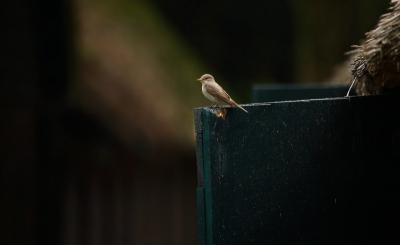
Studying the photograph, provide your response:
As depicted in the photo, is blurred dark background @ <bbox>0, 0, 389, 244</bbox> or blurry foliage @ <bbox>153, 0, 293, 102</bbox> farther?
blurry foliage @ <bbox>153, 0, 293, 102</bbox>

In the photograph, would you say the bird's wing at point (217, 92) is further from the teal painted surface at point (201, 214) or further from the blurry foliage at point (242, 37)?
the blurry foliage at point (242, 37)

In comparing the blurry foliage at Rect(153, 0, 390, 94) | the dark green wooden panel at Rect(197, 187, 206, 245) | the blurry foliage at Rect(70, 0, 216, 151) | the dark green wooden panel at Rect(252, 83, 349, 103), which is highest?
the blurry foliage at Rect(153, 0, 390, 94)

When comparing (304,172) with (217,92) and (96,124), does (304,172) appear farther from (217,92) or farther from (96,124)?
(96,124)

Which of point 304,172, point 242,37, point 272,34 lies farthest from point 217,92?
point 272,34

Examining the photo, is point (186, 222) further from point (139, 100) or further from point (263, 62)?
point (263, 62)

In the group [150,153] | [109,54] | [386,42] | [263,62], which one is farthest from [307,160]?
[263,62]

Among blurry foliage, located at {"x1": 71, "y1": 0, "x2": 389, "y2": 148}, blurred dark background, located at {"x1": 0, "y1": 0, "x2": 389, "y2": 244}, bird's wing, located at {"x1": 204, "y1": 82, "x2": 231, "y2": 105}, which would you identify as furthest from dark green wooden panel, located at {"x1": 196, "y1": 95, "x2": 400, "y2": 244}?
blurry foliage, located at {"x1": 71, "y1": 0, "x2": 389, "y2": 148}

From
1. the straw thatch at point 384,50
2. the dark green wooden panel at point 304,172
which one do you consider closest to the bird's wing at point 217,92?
the dark green wooden panel at point 304,172

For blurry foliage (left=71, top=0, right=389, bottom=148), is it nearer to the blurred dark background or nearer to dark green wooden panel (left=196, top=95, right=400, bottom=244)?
the blurred dark background
